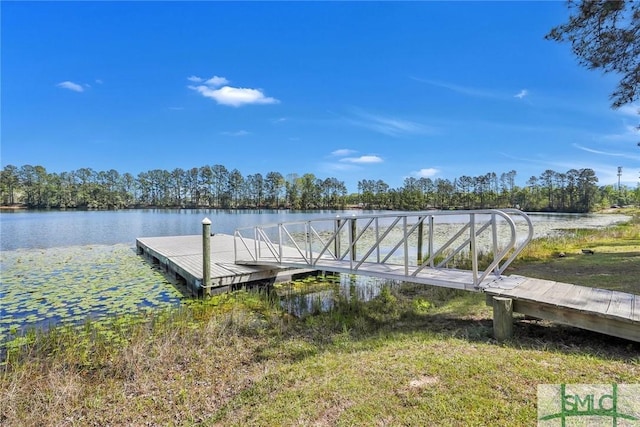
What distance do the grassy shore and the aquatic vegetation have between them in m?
1.30

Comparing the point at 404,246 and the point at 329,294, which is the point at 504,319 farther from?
the point at 329,294

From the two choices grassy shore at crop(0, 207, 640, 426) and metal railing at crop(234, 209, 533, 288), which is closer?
grassy shore at crop(0, 207, 640, 426)

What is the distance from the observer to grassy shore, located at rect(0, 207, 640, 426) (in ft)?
7.12

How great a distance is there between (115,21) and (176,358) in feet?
40.3

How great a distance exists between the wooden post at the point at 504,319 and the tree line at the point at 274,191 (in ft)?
202

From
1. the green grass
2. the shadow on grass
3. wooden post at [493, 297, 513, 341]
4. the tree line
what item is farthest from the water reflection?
the tree line

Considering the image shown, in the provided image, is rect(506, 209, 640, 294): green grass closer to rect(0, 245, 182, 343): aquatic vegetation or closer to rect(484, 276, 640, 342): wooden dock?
rect(484, 276, 640, 342): wooden dock

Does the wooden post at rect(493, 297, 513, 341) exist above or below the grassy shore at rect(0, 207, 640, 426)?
above

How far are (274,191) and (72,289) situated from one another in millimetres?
69035

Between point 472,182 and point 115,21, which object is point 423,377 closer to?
point 115,21

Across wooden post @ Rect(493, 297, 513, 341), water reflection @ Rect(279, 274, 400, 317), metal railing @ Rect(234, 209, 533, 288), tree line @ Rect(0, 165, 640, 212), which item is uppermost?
tree line @ Rect(0, 165, 640, 212)

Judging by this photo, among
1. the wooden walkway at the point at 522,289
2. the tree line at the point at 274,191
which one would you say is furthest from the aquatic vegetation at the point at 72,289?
the tree line at the point at 274,191

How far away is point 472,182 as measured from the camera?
67.1m

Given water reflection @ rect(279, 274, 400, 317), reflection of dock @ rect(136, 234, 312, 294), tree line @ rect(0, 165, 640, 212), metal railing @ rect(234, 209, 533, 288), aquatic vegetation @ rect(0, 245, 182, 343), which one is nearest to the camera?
metal railing @ rect(234, 209, 533, 288)
